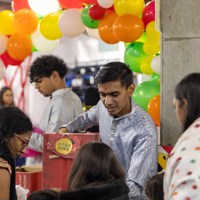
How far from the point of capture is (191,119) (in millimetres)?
2002

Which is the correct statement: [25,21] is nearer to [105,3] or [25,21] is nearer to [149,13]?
[105,3]

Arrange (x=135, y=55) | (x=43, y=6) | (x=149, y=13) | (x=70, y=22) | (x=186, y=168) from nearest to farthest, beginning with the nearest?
(x=186, y=168) → (x=149, y=13) → (x=70, y=22) → (x=135, y=55) → (x=43, y=6)

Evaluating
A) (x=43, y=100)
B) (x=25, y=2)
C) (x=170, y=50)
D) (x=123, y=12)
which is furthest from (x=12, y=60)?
(x=43, y=100)

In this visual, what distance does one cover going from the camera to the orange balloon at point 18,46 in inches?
197

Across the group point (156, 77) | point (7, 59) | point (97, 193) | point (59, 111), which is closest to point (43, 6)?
point (7, 59)

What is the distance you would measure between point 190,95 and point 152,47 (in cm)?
243

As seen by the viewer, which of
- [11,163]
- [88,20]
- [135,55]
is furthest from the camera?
[135,55]

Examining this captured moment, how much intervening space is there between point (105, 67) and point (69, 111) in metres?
1.10

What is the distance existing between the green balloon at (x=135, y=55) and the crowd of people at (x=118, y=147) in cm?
115

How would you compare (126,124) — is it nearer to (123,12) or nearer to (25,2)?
(123,12)

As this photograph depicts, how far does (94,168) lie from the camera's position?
7.24ft

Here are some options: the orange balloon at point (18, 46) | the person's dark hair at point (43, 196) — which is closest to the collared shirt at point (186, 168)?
the person's dark hair at point (43, 196)

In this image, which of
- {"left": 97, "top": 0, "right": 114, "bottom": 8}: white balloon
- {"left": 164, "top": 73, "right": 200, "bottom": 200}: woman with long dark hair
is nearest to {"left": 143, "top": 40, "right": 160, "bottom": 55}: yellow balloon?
{"left": 97, "top": 0, "right": 114, "bottom": 8}: white balloon

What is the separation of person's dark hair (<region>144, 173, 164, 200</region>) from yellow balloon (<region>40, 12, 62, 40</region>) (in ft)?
8.63
